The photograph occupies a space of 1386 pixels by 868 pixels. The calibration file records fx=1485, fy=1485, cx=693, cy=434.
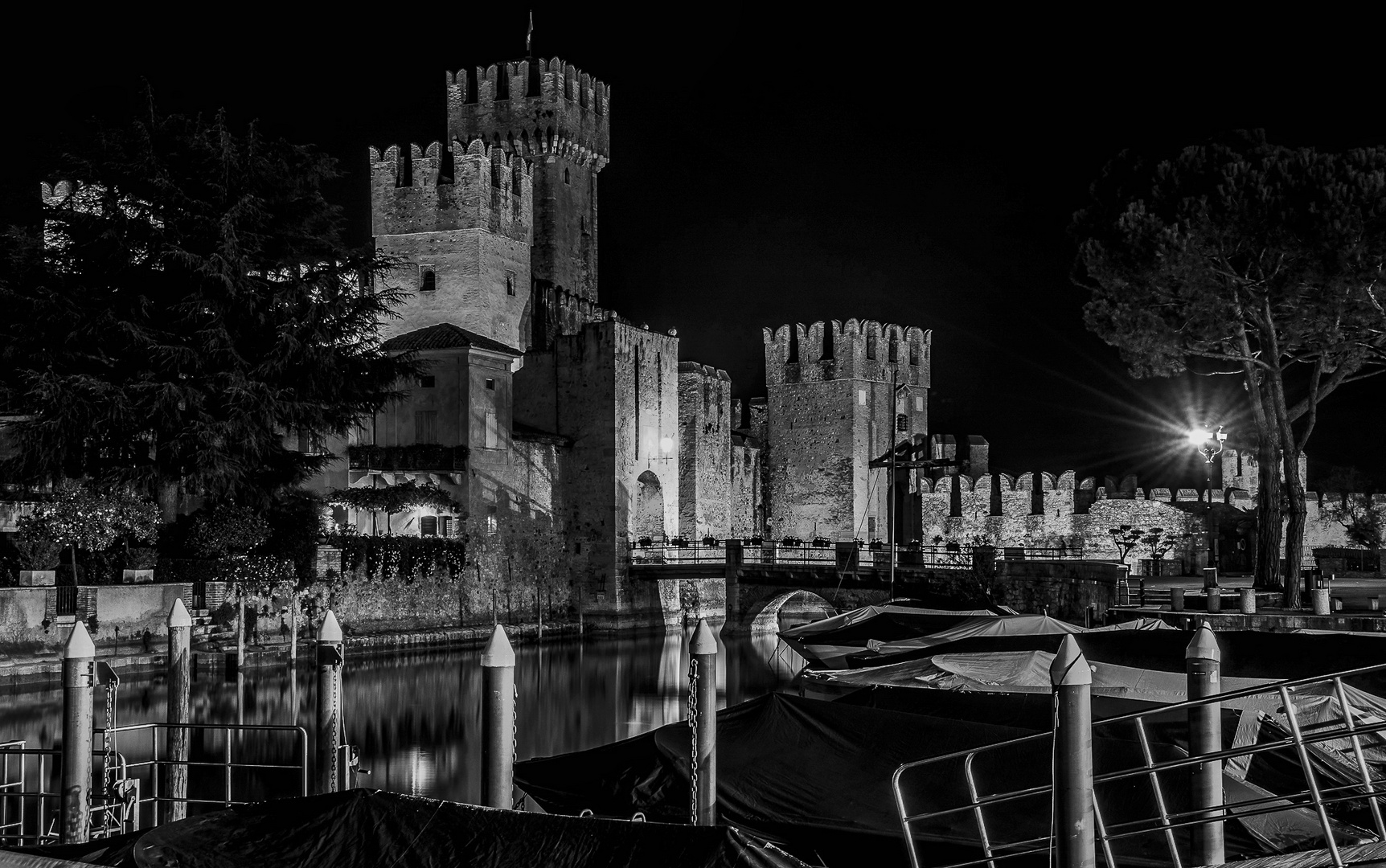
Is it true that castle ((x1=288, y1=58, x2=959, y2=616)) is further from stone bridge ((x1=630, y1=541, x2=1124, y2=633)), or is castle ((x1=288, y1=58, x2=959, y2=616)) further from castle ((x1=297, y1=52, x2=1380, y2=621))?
stone bridge ((x1=630, y1=541, x2=1124, y2=633))

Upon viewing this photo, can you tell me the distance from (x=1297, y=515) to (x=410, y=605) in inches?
600

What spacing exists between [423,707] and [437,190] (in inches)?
682

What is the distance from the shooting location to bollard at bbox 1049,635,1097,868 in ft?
17.0

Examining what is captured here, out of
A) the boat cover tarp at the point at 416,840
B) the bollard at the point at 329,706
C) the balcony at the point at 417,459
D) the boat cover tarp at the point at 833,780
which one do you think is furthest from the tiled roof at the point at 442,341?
the boat cover tarp at the point at 416,840

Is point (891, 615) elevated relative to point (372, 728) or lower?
elevated

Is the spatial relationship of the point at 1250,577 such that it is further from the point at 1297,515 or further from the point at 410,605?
the point at 410,605

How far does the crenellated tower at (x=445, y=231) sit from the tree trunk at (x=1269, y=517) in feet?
59.5

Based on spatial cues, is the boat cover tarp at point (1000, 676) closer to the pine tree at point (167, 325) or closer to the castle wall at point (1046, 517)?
the pine tree at point (167, 325)

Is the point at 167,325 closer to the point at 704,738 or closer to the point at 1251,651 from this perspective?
the point at 1251,651

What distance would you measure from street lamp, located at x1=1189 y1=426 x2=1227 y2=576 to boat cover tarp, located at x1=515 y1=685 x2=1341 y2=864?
12236 mm

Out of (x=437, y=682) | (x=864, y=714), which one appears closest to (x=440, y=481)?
(x=437, y=682)

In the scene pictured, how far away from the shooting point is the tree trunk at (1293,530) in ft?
65.1

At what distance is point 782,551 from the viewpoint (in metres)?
36.4

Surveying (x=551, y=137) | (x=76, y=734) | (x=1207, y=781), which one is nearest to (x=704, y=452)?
(x=551, y=137)
